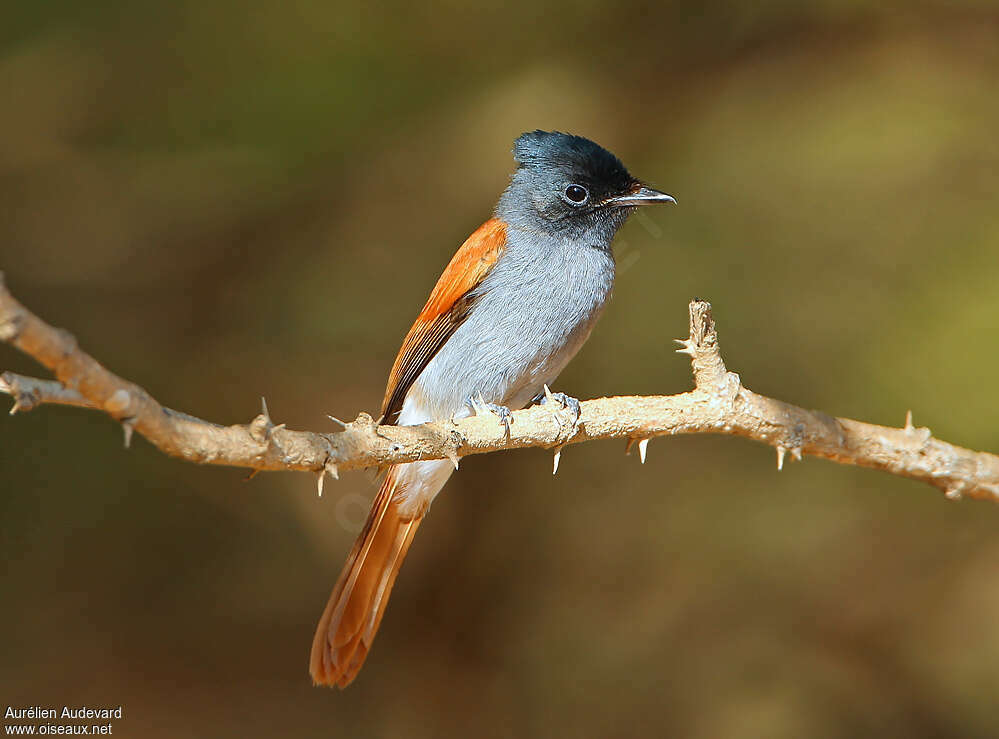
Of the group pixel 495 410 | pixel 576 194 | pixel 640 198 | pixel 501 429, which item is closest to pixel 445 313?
pixel 495 410

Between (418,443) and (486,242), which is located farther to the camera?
(486,242)

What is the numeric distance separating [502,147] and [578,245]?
73.1 inches

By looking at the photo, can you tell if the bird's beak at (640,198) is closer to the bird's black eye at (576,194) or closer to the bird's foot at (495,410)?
the bird's black eye at (576,194)

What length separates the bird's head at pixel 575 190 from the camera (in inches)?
159

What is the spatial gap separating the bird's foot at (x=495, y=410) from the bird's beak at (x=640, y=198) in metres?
1.00

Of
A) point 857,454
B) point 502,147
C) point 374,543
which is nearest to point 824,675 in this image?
point 857,454

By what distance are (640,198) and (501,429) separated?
5.01 feet

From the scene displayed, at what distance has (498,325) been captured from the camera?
378 cm

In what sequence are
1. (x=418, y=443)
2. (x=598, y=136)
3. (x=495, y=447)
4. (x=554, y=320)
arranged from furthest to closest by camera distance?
(x=598, y=136)
(x=554, y=320)
(x=495, y=447)
(x=418, y=443)

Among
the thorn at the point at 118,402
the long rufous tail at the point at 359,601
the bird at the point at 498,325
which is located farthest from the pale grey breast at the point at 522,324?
the thorn at the point at 118,402

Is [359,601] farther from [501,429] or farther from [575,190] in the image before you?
[575,190]

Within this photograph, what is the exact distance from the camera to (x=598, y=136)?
228 inches

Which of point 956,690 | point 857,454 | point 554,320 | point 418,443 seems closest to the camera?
point 418,443

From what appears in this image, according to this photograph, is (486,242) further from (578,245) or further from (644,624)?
(644,624)
